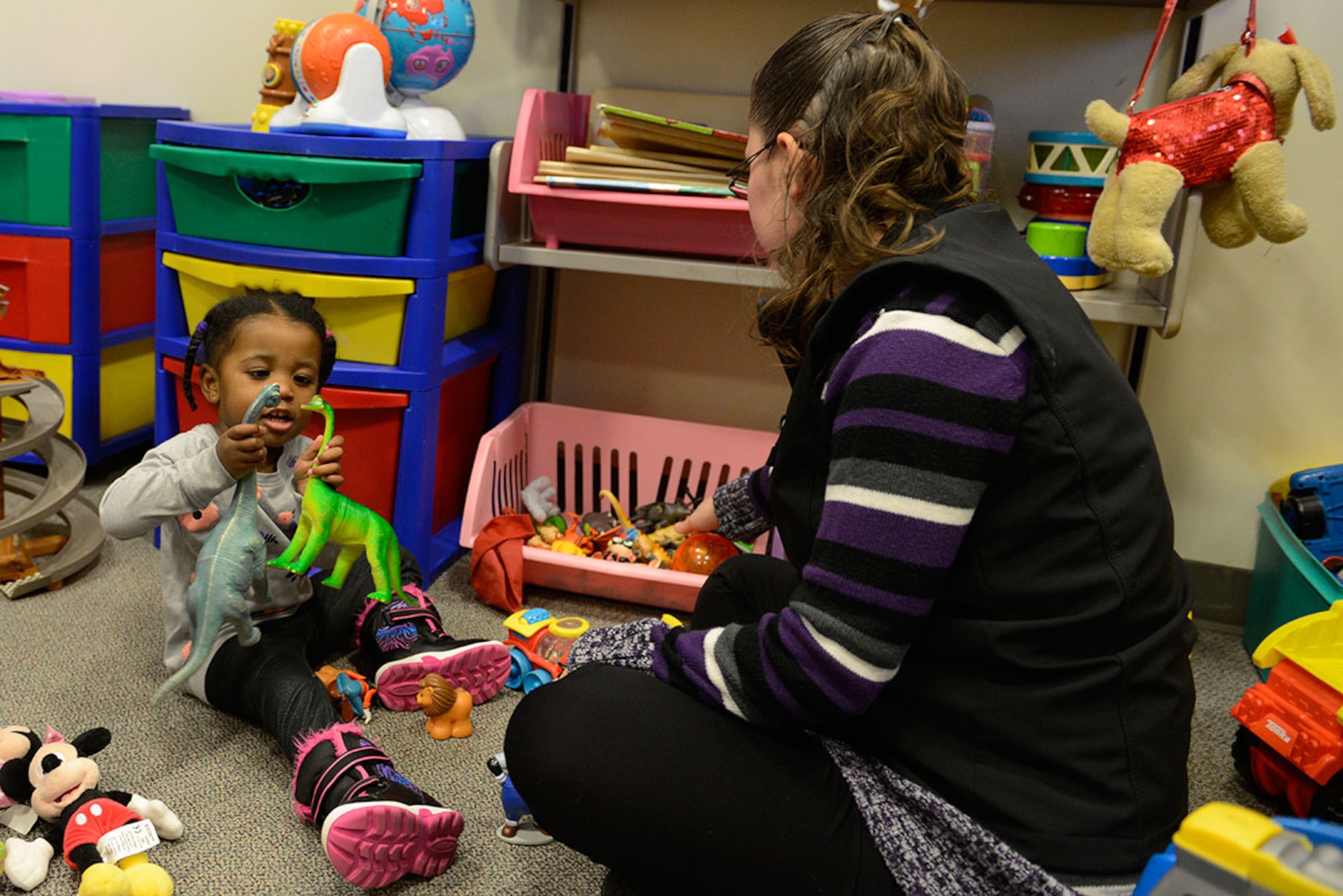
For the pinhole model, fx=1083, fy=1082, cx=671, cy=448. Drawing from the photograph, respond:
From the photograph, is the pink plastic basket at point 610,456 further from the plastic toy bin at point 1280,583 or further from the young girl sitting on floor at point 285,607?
the plastic toy bin at point 1280,583

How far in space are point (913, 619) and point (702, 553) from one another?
2.61ft

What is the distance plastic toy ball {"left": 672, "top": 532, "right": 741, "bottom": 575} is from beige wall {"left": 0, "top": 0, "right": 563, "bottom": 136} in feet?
2.71

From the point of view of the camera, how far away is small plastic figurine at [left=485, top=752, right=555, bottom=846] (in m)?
0.97

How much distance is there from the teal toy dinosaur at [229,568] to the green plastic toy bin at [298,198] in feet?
1.33

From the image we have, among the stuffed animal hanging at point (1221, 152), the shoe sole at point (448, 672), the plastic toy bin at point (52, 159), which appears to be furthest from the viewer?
the plastic toy bin at point (52, 159)

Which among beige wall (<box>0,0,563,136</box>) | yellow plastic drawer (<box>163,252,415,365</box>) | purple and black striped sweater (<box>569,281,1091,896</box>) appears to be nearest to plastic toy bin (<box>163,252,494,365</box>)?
yellow plastic drawer (<box>163,252,415,365</box>)

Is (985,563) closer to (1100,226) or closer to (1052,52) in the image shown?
(1100,226)

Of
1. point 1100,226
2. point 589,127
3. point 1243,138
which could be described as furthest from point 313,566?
point 1243,138

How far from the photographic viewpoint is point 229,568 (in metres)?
1.02

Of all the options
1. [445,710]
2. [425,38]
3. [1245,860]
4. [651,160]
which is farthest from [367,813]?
[425,38]

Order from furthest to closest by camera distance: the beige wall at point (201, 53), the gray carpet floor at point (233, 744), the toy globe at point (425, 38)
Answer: the beige wall at point (201, 53)
the toy globe at point (425, 38)
the gray carpet floor at point (233, 744)

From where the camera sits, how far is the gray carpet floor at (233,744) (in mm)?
938

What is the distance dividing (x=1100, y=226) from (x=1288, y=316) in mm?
425

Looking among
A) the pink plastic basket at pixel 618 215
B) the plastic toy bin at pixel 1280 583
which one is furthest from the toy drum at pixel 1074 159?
the plastic toy bin at pixel 1280 583
